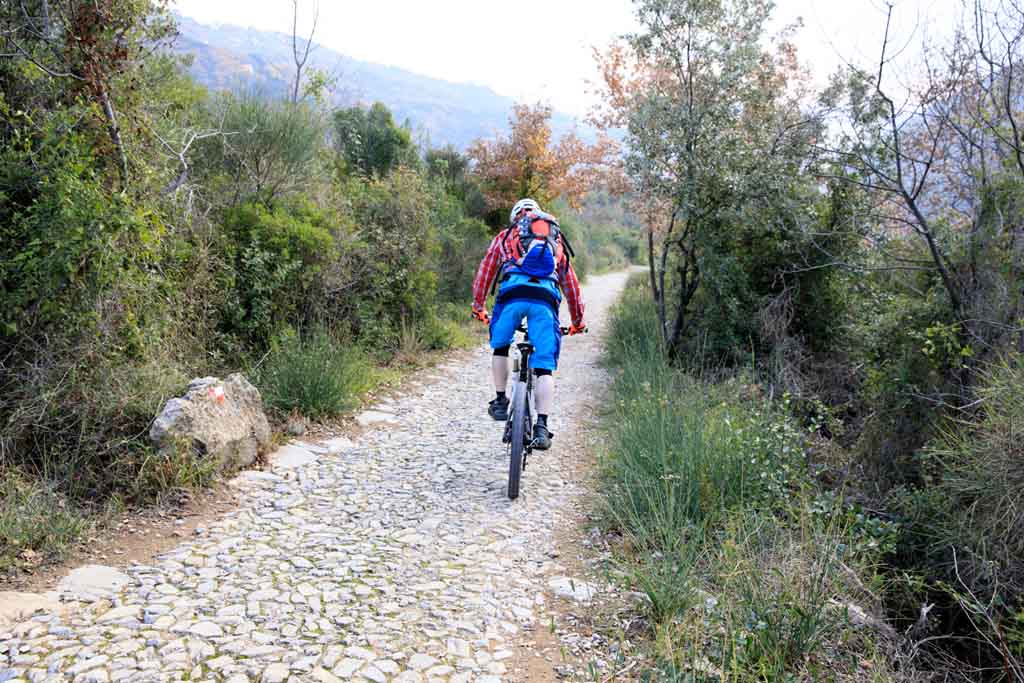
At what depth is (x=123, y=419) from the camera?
4727mm

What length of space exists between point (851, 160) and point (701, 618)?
5096mm

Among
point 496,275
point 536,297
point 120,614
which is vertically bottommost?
point 120,614

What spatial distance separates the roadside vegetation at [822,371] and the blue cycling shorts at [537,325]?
3.17 ft

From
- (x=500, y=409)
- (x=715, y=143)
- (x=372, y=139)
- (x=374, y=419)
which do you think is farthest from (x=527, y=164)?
(x=500, y=409)

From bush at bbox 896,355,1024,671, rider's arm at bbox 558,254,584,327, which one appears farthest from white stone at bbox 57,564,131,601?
bush at bbox 896,355,1024,671

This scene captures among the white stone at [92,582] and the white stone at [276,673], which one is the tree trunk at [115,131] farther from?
the white stone at [276,673]

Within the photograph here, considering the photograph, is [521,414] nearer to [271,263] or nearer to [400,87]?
[271,263]

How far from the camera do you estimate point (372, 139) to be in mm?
15109

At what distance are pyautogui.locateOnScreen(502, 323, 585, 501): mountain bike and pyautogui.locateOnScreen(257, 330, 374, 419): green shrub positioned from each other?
226 cm

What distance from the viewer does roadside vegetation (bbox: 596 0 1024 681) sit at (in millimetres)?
3262

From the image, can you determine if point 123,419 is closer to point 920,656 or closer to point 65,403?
point 65,403

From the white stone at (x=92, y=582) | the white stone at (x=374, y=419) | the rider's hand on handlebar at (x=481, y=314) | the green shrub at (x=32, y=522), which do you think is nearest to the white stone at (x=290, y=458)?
the white stone at (x=374, y=419)

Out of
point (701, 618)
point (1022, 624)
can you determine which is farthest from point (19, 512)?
point (1022, 624)

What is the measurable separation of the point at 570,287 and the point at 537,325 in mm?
539
